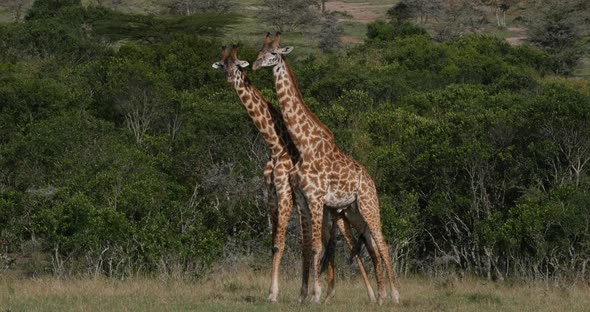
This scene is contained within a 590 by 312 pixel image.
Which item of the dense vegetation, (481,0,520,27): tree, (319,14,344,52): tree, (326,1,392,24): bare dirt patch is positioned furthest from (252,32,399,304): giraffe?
(481,0,520,27): tree

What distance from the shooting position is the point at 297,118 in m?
12.8

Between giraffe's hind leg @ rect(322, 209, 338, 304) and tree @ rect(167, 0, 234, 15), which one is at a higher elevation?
giraffe's hind leg @ rect(322, 209, 338, 304)

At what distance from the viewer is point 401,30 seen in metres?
64.6

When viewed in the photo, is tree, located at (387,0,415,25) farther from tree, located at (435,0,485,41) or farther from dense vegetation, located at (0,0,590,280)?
dense vegetation, located at (0,0,590,280)

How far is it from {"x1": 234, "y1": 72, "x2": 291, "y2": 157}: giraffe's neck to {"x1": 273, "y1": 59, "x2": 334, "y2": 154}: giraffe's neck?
1.47 feet

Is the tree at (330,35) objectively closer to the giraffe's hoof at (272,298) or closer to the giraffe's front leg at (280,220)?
the giraffe's front leg at (280,220)

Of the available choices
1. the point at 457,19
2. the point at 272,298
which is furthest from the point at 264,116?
the point at 457,19

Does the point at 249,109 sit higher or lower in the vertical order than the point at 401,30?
higher

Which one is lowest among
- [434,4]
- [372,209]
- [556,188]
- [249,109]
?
[434,4]

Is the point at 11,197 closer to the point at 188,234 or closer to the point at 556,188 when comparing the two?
the point at 188,234

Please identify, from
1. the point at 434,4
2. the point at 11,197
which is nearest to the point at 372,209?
the point at 11,197

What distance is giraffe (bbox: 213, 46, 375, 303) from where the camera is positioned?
12.5m

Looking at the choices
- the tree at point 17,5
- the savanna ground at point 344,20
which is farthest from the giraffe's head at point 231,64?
the tree at point 17,5

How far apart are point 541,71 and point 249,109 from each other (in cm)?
4264
